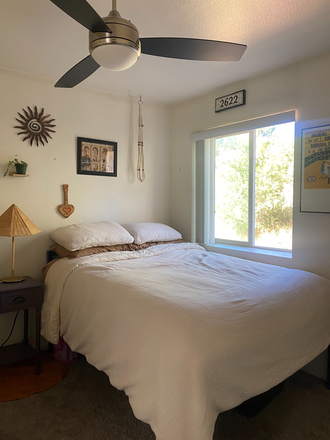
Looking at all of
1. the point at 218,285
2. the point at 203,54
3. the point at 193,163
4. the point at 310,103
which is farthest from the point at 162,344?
the point at 193,163

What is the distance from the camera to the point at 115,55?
1436 mm

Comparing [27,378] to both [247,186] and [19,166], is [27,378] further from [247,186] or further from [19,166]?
[247,186]

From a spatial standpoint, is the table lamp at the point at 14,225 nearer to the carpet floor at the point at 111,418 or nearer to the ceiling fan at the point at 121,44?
the carpet floor at the point at 111,418

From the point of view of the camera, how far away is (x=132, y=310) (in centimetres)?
166

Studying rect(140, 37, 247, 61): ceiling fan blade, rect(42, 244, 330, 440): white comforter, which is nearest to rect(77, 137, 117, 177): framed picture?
rect(42, 244, 330, 440): white comforter

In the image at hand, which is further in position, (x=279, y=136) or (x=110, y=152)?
(x=110, y=152)

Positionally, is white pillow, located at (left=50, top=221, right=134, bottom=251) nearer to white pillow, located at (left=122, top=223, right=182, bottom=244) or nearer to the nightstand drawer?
white pillow, located at (left=122, top=223, right=182, bottom=244)

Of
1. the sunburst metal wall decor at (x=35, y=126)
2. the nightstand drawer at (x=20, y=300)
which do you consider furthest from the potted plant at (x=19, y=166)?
the nightstand drawer at (x=20, y=300)

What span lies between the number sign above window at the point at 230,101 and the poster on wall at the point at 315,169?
2.39 feet

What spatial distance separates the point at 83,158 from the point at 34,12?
56.4 inches

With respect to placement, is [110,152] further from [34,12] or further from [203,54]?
[203,54]

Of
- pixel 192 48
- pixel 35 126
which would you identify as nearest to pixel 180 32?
pixel 192 48

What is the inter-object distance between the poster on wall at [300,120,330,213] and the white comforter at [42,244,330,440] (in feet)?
2.08

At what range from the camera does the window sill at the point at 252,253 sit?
2762 millimetres
